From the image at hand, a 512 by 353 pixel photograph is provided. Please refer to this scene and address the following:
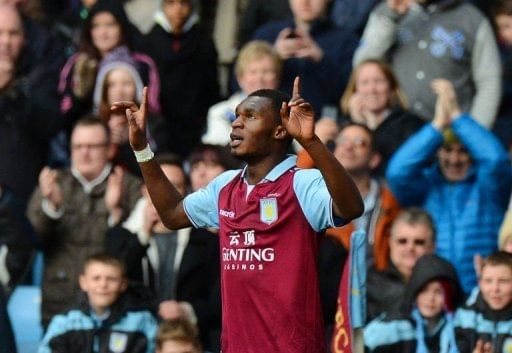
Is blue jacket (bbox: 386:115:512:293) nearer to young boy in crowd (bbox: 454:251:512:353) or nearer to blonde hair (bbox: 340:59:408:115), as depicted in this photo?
blonde hair (bbox: 340:59:408:115)

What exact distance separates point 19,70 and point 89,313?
3.25 meters

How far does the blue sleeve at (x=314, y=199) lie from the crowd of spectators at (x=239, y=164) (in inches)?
Answer: 88.5

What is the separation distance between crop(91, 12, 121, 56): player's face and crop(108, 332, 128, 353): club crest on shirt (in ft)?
10.7

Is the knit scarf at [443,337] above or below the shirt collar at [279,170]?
below

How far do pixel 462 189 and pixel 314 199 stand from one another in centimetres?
397

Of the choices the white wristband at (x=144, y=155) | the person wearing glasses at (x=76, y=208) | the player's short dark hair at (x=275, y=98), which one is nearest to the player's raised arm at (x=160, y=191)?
the white wristband at (x=144, y=155)

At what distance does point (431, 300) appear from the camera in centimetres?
1012

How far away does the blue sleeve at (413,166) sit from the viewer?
36.6 feet

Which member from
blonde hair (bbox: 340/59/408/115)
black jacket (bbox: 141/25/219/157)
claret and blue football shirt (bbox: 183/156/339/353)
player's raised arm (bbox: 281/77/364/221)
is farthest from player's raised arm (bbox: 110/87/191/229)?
black jacket (bbox: 141/25/219/157)

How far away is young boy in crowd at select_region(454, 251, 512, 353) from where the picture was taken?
9805mm

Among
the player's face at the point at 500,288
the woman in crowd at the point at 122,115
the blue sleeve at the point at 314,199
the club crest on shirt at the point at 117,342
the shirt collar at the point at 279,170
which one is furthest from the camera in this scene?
the woman in crowd at the point at 122,115

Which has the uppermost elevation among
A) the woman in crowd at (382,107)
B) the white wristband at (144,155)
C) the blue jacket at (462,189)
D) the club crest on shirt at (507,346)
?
the woman in crowd at (382,107)

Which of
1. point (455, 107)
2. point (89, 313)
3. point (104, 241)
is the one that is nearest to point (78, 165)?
point (104, 241)

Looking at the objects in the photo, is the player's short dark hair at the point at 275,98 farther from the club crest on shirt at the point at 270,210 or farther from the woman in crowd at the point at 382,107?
the woman in crowd at the point at 382,107
